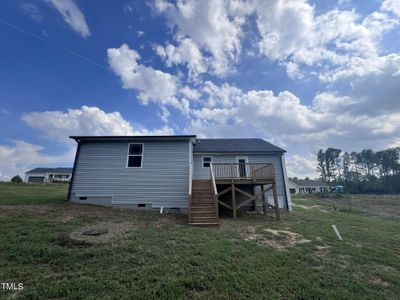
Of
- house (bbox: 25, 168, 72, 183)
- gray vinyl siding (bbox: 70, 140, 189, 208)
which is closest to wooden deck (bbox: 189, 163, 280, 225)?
gray vinyl siding (bbox: 70, 140, 189, 208)

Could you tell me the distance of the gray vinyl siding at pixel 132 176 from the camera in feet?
35.0

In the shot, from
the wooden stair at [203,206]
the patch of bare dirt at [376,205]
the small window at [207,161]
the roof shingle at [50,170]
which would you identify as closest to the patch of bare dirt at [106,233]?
the wooden stair at [203,206]

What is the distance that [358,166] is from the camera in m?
63.2

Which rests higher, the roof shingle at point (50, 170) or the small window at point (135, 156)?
the roof shingle at point (50, 170)

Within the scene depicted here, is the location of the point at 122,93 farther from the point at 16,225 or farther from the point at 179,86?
the point at 16,225

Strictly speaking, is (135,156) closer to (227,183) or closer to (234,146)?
(227,183)

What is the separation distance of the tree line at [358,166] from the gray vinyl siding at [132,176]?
64175 millimetres

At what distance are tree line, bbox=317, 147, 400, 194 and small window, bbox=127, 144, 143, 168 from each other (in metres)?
65.7

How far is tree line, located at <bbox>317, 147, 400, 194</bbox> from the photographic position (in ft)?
194

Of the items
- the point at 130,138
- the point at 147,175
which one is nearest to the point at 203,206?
the point at 147,175

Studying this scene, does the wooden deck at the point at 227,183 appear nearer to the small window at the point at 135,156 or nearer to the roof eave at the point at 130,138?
the roof eave at the point at 130,138

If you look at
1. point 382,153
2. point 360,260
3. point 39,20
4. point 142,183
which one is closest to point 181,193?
point 142,183

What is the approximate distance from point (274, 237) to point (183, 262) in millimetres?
3946

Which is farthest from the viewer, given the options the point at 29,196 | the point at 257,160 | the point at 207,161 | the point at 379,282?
the point at 257,160
